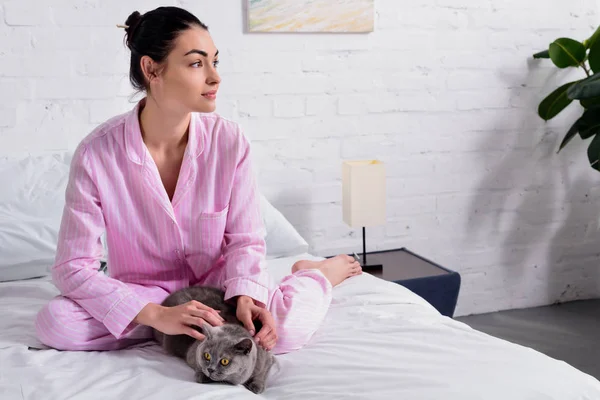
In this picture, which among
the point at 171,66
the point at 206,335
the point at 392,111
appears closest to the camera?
the point at 206,335

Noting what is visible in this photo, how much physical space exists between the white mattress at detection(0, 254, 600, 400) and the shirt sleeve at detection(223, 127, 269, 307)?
243 millimetres

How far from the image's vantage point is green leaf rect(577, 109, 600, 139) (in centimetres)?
306

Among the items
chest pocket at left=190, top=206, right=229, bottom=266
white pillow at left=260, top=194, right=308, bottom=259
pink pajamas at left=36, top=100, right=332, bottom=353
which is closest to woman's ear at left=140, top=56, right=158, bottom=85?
pink pajamas at left=36, top=100, right=332, bottom=353

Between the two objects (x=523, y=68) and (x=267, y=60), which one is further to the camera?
(x=523, y=68)

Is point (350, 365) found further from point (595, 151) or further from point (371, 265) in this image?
point (595, 151)

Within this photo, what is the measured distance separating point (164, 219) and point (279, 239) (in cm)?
79

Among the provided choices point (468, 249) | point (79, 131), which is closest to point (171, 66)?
point (79, 131)

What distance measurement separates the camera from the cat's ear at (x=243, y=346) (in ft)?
4.26

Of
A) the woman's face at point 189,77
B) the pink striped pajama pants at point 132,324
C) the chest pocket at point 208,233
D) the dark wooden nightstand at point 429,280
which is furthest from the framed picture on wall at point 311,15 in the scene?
the pink striped pajama pants at point 132,324

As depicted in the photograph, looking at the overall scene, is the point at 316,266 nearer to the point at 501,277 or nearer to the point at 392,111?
the point at 392,111

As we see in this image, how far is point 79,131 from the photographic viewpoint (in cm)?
259

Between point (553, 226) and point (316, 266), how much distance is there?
184cm

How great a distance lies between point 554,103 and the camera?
3.14 m

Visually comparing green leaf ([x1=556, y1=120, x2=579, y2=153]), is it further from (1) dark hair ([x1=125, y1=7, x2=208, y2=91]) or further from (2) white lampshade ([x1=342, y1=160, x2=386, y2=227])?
(1) dark hair ([x1=125, y1=7, x2=208, y2=91])
